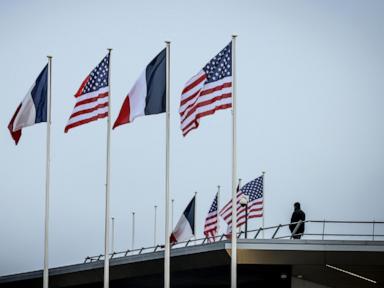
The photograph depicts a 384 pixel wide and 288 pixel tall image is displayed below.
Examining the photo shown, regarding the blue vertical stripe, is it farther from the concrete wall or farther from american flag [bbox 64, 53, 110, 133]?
the concrete wall

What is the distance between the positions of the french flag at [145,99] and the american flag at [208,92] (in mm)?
1295

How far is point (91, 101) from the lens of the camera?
3972 cm

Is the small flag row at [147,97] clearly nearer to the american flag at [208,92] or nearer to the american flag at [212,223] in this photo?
the american flag at [208,92]

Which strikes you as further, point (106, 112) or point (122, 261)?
point (122, 261)

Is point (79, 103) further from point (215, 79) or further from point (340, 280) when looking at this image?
point (340, 280)

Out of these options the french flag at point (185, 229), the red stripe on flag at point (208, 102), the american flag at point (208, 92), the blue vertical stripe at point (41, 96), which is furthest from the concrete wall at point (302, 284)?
the blue vertical stripe at point (41, 96)

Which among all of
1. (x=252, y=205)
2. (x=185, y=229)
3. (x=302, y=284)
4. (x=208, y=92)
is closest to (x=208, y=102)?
(x=208, y=92)

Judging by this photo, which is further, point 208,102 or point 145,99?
point 145,99

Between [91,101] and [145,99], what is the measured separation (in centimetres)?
211

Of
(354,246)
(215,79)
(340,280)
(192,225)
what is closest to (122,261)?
(192,225)

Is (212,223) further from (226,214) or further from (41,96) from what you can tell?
(41,96)

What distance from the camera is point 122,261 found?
5306 cm

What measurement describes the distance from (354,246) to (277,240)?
9.46 feet

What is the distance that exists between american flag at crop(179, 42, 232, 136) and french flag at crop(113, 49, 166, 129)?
1295 millimetres
